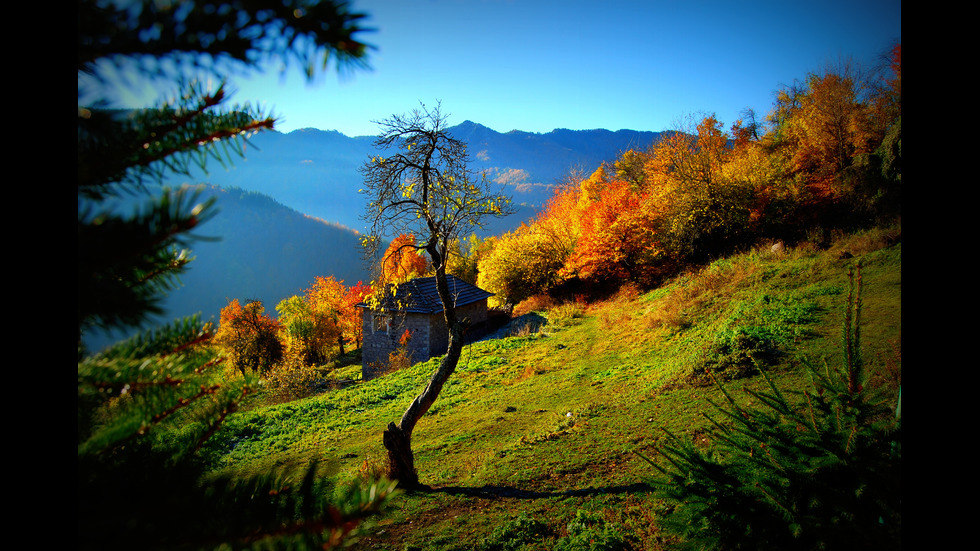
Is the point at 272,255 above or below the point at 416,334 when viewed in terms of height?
above

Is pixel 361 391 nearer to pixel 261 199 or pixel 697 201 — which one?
pixel 697 201

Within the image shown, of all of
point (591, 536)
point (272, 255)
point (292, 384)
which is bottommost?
point (292, 384)

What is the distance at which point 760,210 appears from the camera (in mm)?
22906

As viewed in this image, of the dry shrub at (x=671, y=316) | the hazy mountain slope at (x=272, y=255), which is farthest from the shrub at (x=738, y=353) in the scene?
the hazy mountain slope at (x=272, y=255)

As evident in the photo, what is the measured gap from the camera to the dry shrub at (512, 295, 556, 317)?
25.8m

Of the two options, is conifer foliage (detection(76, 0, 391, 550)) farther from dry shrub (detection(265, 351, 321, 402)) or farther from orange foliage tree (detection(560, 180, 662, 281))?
orange foliage tree (detection(560, 180, 662, 281))

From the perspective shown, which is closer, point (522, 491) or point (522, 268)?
point (522, 491)

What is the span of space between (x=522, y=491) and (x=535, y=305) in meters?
21.2

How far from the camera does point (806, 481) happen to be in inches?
84.2

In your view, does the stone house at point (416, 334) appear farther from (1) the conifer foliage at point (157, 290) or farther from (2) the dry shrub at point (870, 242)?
(1) the conifer foliage at point (157, 290)

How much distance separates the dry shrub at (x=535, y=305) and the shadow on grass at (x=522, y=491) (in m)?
19.3

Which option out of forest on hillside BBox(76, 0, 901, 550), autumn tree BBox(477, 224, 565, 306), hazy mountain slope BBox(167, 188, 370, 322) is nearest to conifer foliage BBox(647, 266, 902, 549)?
forest on hillside BBox(76, 0, 901, 550)

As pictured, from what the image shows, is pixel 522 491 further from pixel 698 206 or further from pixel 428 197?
pixel 698 206

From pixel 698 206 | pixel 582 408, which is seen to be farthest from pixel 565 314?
pixel 582 408
